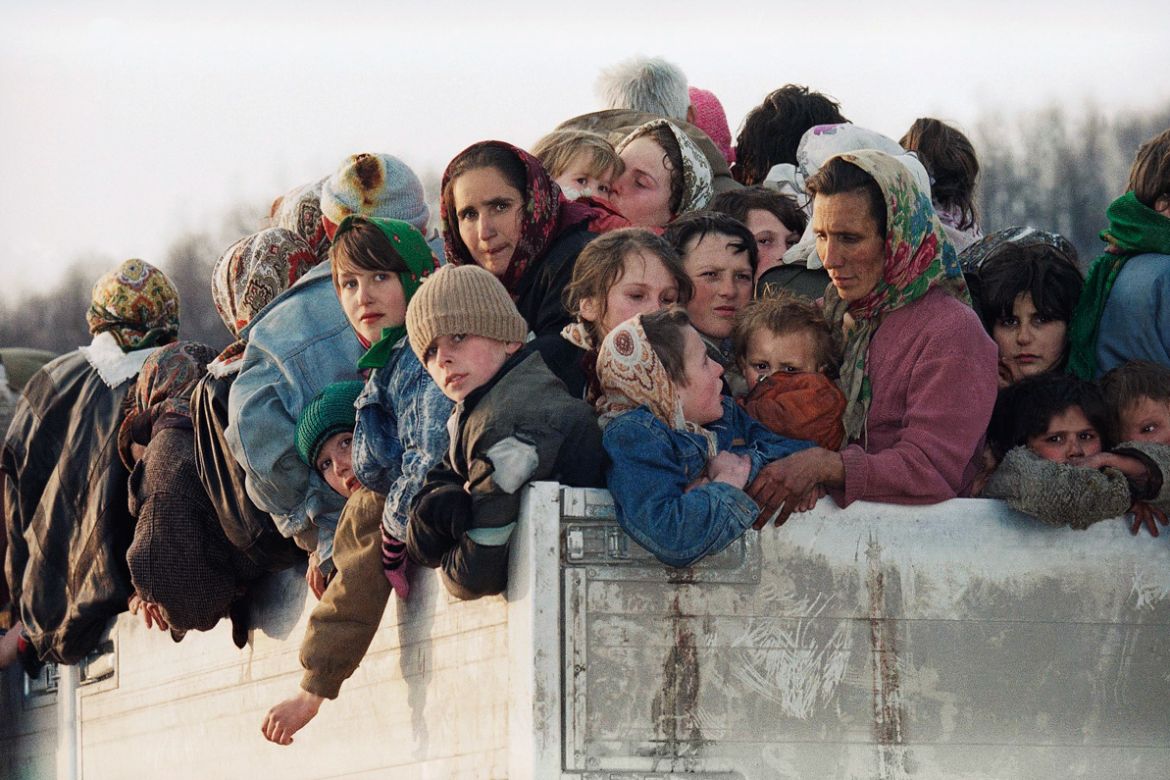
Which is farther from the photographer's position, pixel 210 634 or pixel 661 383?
pixel 210 634

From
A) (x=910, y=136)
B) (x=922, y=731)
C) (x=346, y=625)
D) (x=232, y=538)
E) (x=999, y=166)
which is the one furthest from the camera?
(x=999, y=166)

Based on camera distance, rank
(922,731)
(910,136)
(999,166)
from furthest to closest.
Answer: (999,166) → (910,136) → (922,731)

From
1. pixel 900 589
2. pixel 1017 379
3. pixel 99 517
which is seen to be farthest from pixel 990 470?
pixel 99 517

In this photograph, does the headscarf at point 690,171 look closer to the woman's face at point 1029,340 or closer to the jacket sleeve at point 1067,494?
the woman's face at point 1029,340

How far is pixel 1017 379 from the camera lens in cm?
604

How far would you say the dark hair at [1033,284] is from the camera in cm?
607

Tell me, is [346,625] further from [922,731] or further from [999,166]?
[999,166]

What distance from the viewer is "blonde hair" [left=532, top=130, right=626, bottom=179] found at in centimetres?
695

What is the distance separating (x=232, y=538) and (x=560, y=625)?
239cm

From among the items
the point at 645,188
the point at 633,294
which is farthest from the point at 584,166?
the point at 633,294

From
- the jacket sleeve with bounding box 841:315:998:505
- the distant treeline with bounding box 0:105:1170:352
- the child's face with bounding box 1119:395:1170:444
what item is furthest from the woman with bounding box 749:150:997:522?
the distant treeline with bounding box 0:105:1170:352

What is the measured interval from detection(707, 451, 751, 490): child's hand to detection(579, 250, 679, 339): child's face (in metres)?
0.68

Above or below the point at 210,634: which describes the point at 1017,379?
above

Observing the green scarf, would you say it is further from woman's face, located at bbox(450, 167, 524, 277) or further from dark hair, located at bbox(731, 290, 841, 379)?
woman's face, located at bbox(450, 167, 524, 277)
